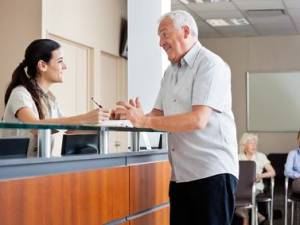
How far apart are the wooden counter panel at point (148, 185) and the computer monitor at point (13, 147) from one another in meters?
0.94

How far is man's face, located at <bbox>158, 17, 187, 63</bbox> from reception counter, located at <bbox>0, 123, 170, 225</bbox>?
0.55 meters

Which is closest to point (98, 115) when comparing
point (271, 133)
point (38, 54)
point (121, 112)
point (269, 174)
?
point (121, 112)

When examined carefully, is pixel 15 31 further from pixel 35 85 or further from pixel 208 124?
pixel 208 124

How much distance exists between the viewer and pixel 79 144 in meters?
2.66

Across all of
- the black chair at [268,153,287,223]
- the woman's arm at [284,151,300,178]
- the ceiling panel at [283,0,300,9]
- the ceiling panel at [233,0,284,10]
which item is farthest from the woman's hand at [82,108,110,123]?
the black chair at [268,153,287,223]

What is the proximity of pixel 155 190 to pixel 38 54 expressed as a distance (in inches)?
38.0

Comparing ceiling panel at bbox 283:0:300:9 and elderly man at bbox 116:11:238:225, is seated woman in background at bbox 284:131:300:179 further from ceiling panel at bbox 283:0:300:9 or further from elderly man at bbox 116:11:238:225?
elderly man at bbox 116:11:238:225

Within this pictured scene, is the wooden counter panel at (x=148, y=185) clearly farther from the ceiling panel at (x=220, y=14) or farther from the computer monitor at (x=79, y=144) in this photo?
the ceiling panel at (x=220, y=14)

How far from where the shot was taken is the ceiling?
8562 millimetres

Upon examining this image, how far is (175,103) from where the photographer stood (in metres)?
2.68

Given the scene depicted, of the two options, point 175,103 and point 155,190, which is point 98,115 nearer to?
point 175,103

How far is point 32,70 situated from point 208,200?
1292mm

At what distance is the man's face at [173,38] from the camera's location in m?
2.68

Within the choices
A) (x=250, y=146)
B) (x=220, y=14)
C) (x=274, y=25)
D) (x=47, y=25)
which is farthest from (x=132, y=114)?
(x=274, y=25)
